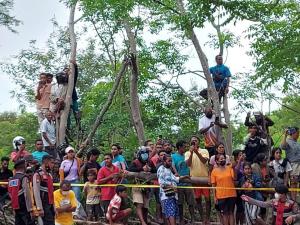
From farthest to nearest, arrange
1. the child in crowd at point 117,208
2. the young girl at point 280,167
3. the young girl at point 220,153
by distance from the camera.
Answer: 1. the young girl at point 280,167
2. the young girl at point 220,153
3. the child in crowd at point 117,208

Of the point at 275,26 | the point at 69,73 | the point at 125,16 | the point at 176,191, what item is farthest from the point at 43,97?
the point at 275,26

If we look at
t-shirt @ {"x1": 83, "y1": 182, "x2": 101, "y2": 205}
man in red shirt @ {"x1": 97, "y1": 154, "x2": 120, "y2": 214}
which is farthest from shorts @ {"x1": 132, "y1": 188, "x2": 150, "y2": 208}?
t-shirt @ {"x1": 83, "y1": 182, "x2": 101, "y2": 205}

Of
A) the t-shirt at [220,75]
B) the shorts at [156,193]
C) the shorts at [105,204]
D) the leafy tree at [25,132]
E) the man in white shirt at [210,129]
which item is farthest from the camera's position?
the leafy tree at [25,132]

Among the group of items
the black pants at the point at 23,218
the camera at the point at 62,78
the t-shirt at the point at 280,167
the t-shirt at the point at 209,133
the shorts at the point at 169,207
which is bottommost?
the black pants at the point at 23,218

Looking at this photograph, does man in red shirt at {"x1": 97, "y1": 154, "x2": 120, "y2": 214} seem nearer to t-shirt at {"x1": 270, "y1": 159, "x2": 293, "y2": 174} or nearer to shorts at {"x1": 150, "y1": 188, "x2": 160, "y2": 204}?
shorts at {"x1": 150, "y1": 188, "x2": 160, "y2": 204}

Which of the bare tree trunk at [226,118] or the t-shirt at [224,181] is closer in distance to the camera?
the t-shirt at [224,181]

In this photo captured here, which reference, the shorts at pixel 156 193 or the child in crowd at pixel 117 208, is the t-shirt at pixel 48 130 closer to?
the shorts at pixel 156 193

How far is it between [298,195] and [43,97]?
6.77 m

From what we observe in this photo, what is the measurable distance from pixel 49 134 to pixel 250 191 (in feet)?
17.4

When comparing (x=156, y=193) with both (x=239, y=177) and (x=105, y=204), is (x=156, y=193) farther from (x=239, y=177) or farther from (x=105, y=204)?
(x=239, y=177)

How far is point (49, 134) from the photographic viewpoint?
15367mm

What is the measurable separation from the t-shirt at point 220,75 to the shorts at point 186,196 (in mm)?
3384

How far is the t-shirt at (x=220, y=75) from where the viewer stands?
634 inches

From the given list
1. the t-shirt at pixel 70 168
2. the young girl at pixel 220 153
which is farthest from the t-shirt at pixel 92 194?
the young girl at pixel 220 153
